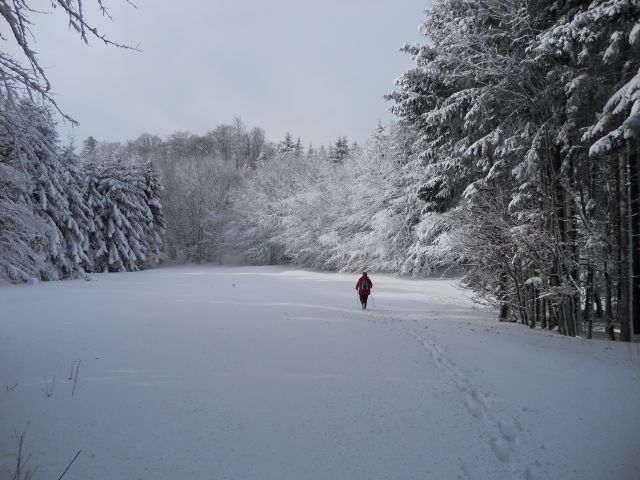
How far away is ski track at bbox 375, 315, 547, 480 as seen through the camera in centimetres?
342

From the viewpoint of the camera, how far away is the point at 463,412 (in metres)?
4.51

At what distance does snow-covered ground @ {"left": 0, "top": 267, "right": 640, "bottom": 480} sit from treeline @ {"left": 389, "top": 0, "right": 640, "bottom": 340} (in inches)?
86.8

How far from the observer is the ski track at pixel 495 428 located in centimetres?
342

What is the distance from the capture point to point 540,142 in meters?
9.60

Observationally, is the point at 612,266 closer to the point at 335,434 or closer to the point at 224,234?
the point at 335,434

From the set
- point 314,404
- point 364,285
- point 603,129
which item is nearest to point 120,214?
point 364,285

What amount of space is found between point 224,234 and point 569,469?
43996mm

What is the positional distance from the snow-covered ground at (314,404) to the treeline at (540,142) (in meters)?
2.21

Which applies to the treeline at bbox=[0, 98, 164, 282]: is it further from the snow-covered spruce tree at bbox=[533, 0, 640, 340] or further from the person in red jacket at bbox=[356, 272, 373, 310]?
the snow-covered spruce tree at bbox=[533, 0, 640, 340]

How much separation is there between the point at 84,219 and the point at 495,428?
34179mm

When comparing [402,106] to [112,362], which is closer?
[112,362]

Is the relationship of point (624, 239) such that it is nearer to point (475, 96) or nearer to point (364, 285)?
point (475, 96)

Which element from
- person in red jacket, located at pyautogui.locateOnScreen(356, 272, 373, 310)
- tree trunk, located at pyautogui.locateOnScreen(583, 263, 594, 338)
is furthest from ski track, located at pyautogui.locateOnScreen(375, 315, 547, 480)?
person in red jacket, located at pyautogui.locateOnScreen(356, 272, 373, 310)

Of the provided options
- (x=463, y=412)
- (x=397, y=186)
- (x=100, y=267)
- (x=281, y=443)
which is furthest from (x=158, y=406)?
(x=100, y=267)
